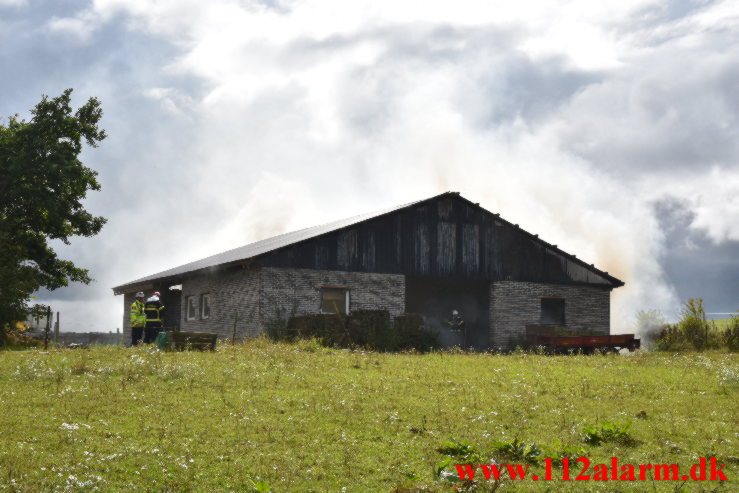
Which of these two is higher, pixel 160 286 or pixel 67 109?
pixel 67 109

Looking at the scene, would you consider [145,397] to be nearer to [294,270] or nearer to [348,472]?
[348,472]

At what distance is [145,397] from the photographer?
1306cm

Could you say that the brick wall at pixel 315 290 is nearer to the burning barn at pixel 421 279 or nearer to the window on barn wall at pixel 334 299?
the burning barn at pixel 421 279

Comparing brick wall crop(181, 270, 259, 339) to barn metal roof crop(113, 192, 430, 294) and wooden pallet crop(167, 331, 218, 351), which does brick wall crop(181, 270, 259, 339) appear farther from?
wooden pallet crop(167, 331, 218, 351)

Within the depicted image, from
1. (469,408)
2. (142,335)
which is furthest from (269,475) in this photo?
(142,335)

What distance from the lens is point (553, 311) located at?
119 feet

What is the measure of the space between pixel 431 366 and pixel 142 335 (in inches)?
501

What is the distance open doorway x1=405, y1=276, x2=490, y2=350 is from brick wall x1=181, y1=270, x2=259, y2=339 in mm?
7972

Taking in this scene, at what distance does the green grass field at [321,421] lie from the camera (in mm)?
8586

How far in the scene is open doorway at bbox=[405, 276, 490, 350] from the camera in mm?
34562

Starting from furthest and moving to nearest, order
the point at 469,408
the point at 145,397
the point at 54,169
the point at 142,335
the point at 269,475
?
the point at 54,169, the point at 142,335, the point at 145,397, the point at 469,408, the point at 269,475

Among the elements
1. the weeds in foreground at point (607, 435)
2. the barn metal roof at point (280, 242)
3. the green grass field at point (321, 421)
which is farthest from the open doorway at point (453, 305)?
the weeds in foreground at point (607, 435)
